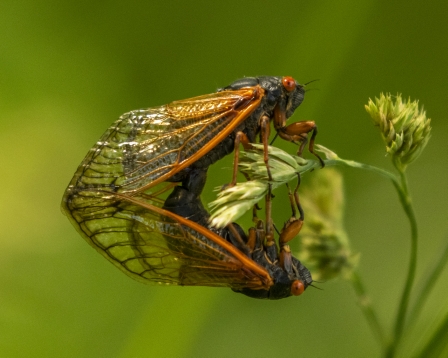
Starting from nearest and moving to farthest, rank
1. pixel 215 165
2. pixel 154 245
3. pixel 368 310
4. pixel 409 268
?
pixel 409 268, pixel 368 310, pixel 154 245, pixel 215 165

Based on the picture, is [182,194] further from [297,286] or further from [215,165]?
[215,165]

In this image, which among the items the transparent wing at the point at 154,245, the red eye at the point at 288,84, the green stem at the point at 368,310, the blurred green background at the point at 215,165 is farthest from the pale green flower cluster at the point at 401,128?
the blurred green background at the point at 215,165

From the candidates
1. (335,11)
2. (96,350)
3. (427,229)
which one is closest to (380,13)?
(335,11)

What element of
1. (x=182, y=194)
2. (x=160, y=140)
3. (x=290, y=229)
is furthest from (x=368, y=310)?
(x=160, y=140)

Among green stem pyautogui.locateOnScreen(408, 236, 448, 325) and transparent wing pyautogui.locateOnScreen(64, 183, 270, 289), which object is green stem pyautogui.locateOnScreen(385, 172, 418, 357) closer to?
green stem pyautogui.locateOnScreen(408, 236, 448, 325)

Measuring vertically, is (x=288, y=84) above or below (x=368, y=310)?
above

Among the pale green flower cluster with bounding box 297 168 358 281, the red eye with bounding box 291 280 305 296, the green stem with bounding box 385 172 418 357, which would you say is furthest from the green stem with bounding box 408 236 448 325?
the red eye with bounding box 291 280 305 296
